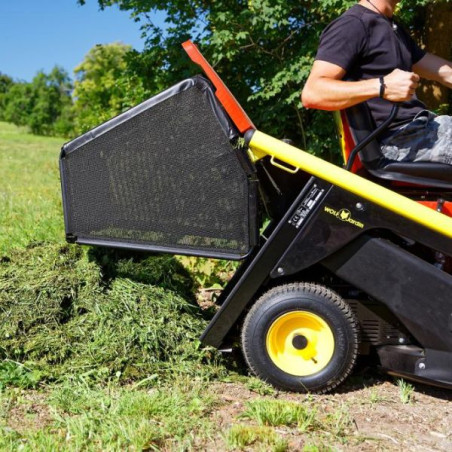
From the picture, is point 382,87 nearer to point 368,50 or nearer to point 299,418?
point 368,50

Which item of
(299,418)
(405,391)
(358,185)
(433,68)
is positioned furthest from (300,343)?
(433,68)

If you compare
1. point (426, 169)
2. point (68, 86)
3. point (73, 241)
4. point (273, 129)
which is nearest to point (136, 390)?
point (73, 241)

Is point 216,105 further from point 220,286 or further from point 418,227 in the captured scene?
point 220,286

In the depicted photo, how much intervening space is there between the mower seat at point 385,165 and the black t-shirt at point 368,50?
0.08 meters

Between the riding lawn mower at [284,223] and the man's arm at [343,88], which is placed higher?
the man's arm at [343,88]

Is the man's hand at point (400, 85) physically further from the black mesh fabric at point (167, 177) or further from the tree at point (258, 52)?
the tree at point (258, 52)

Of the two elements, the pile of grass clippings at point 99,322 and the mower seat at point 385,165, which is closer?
the mower seat at point 385,165

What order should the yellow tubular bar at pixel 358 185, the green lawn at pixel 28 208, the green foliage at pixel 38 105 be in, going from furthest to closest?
the green foliage at pixel 38 105 < the green lawn at pixel 28 208 < the yellow tubular bar at pixel 358 185

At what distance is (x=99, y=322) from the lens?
3.34m

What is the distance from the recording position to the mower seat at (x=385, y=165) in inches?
118

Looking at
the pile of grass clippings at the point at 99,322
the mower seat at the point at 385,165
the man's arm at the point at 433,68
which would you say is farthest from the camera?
the man's arm at the point at 433,68

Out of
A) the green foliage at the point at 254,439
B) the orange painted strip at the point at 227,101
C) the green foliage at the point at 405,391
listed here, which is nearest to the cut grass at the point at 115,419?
the green foliage at the point at 254,439

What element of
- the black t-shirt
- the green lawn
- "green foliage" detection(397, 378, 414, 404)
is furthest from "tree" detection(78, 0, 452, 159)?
"green foliage" detection(397, 378, 414, 404)

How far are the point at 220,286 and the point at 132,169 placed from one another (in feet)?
5.61
